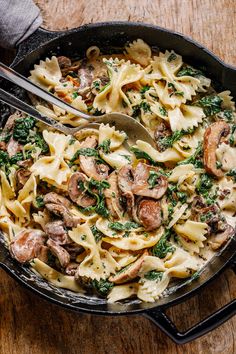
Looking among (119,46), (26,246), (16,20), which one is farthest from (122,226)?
(16,20)

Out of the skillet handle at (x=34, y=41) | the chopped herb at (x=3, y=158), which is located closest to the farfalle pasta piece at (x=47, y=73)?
the skillet handle at (x=34, y=41)

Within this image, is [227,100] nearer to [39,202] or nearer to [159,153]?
[159,153]

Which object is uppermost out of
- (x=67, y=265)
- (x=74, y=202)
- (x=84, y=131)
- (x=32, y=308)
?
(x=84, y=131)

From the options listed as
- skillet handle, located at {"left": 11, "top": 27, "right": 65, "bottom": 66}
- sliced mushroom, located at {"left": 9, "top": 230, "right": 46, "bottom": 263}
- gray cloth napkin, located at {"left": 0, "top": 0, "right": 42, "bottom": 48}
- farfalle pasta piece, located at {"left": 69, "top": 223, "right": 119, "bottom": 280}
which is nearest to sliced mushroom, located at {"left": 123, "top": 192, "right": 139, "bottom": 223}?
farfalle pasta piece, located at {"left": 69, "top": 223, "right": 119, "bottom": 280}

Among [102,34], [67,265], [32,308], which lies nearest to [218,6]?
[102,34]

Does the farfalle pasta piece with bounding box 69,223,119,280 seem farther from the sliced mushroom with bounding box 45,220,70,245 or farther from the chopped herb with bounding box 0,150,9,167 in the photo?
the chopped herb with bounding box 0,150,9,167

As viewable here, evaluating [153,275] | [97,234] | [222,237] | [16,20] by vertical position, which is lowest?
[153,275]

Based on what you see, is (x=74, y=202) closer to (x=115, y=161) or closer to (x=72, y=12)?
(x=115, y=161)
